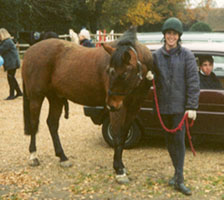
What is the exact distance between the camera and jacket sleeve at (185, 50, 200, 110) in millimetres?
4293

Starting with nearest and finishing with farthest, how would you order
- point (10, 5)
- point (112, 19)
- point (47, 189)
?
point (47, 189)
point (10, 5)
point (112, 19)

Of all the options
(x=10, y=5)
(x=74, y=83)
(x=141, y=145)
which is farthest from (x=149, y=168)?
(x=10, y=5)

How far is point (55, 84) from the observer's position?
17.8 ft

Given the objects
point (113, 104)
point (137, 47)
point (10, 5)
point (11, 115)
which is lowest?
point (11, 115)

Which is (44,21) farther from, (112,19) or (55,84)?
(55,84)

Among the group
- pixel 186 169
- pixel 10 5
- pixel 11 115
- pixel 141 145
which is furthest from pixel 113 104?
pixel 10 5

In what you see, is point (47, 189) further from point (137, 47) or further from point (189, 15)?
point (189, 15)

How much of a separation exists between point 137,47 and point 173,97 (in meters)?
0.76

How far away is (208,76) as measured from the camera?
5797mm

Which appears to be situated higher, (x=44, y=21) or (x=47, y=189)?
(x=44, y=21)

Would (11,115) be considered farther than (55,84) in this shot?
Yes

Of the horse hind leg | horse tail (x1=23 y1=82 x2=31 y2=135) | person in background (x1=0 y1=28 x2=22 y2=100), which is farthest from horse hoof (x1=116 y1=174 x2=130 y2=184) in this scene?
person in background (x1=0 y1=28 x2=22 y2=100)

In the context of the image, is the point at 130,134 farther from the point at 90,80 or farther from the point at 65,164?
the point at 90,80

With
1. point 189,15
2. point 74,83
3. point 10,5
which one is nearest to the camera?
point 74,83
